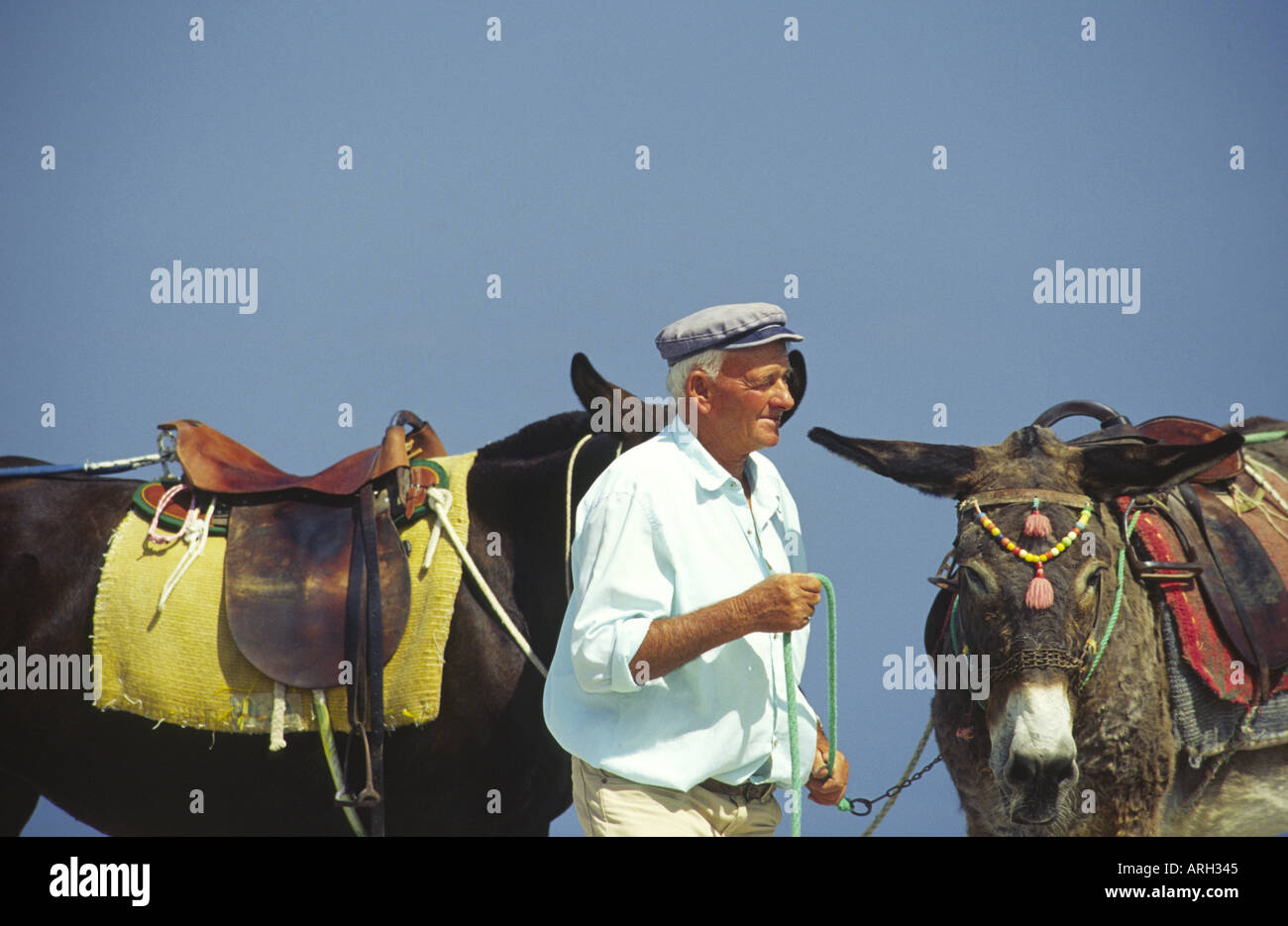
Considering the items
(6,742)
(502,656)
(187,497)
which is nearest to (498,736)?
(502,656)

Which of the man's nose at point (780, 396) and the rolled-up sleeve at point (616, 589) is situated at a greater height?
the man's nose at point (780, 396)

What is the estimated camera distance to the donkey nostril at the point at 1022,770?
3271 mm

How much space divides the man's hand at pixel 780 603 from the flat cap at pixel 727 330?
61 centimetres

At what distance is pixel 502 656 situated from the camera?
166 inches

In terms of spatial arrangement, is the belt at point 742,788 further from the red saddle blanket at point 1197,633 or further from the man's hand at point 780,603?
the red saddle blanket at point 1197,633

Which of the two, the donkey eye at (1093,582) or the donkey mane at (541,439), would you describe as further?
the donkey mane at (541,439)

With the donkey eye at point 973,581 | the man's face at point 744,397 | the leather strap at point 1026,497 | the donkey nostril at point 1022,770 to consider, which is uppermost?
the man's face at point 744,397

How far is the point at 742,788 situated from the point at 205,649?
2.10 meters

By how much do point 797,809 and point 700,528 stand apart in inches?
25.1

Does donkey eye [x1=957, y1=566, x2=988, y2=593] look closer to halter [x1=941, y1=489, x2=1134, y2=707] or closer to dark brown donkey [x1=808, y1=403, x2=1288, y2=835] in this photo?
dark brown donkey [x1=808, y1=403, x2=1288, y2=835]

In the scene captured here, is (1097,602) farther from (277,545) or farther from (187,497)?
(187,497)
